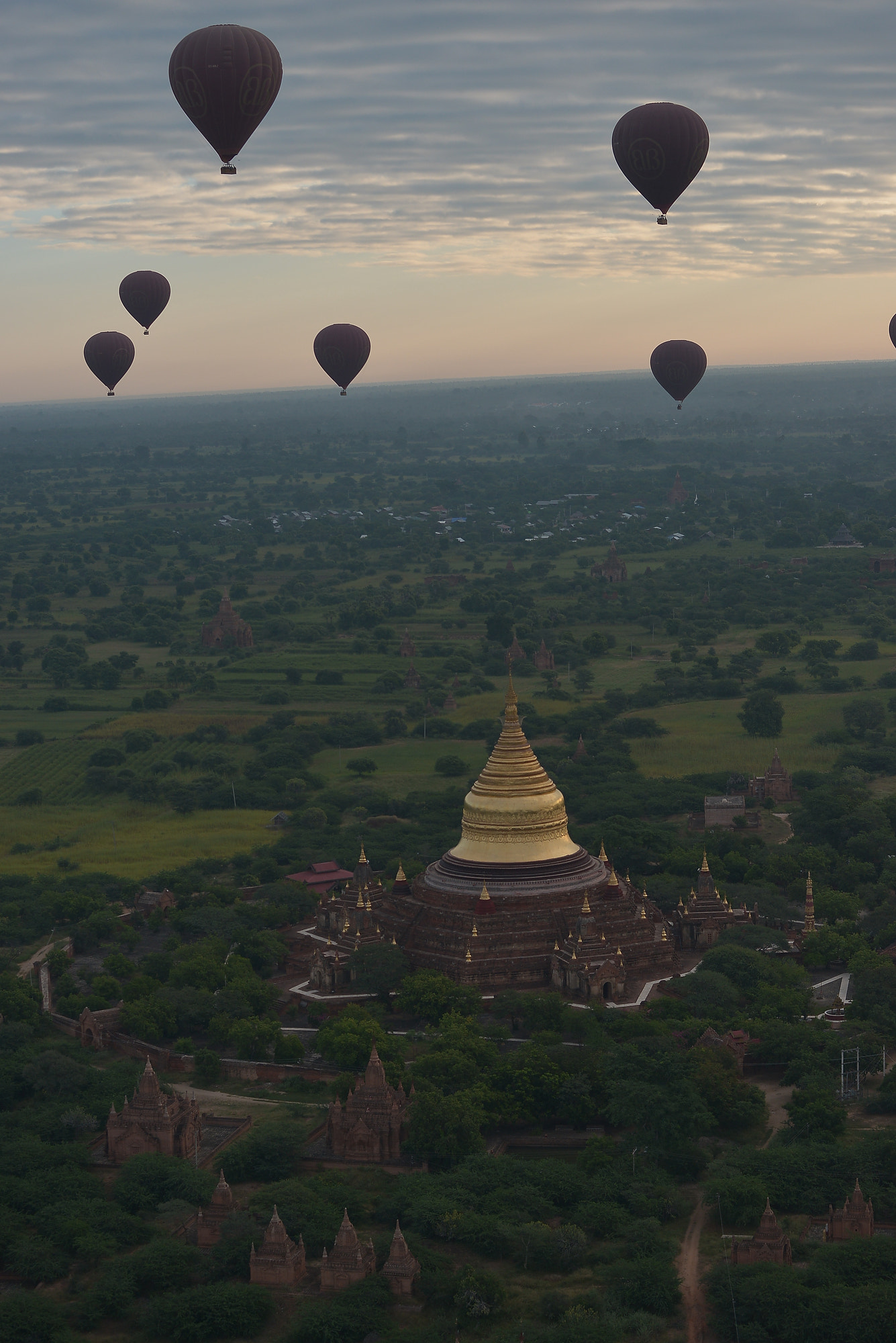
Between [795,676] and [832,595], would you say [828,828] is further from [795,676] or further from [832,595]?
[832,595]

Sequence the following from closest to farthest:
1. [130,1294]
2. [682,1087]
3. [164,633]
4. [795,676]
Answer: [130,1294]
[682,1087]
[795,676]
[164,633]

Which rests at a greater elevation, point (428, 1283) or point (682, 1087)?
point (682, 1087)

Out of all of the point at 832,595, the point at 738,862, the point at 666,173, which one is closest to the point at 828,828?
the point at 738,862

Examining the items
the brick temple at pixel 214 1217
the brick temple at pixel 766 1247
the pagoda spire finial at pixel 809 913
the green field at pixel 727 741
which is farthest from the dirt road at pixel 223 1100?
the green field at pixel 727 741

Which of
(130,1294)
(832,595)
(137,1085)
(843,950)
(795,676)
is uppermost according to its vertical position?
(832,595)

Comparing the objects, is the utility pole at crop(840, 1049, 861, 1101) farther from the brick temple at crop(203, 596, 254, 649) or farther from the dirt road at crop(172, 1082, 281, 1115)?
the brick temple at crop(203, 596, 254, 649)

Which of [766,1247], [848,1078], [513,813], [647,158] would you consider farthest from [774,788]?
[766,1247]
